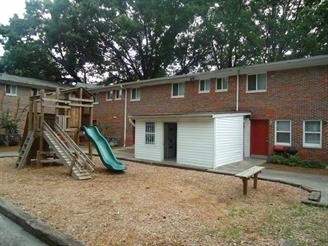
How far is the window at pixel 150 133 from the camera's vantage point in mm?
18188

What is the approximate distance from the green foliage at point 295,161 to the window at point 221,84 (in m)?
5.54

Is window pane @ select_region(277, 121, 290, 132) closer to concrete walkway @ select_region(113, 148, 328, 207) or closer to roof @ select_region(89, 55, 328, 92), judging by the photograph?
concrete walkway @ select_region(113, 148, 328, 207)

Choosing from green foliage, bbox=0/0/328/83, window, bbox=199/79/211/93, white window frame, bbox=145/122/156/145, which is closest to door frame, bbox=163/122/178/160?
white window frame, bbox=145/122/156/145

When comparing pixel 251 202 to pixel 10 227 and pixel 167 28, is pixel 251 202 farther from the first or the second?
pixel 167 28

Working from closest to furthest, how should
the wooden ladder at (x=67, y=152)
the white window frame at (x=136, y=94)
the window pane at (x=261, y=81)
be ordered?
the wooden ladder at (x=67, y=152) < the window pane at (x=261, y=81) < the white window frame at (x=136, y=94)

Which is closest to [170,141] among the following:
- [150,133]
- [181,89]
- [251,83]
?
[150,133]

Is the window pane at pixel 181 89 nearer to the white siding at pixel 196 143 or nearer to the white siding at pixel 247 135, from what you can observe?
the white siding at pixel 247 135

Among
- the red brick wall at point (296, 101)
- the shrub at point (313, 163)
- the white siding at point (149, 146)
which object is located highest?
the red brick wall at point (296, 101)

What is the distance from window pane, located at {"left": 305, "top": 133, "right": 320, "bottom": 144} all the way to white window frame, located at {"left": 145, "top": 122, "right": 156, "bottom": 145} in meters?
8.20

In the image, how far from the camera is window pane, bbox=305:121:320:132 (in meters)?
16.6

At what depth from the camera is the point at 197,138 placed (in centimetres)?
1588

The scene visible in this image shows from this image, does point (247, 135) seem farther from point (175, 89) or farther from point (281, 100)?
point (175, 89)

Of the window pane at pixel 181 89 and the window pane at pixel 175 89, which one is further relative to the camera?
the window pane at pixel 175 89

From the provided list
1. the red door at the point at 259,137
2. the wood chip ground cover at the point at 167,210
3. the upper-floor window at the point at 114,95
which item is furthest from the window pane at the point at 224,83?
the upper-floor window at the point at 114,95
